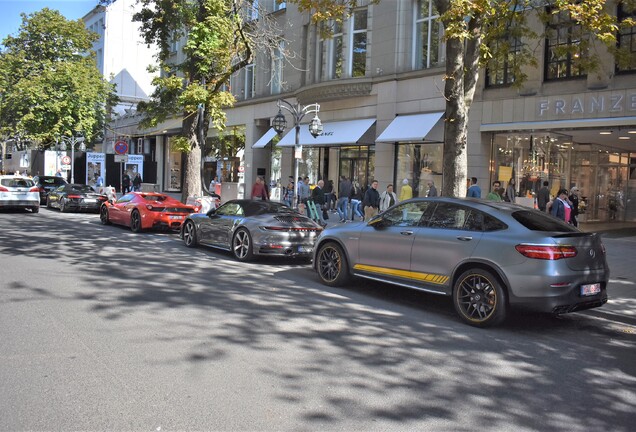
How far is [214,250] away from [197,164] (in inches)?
308

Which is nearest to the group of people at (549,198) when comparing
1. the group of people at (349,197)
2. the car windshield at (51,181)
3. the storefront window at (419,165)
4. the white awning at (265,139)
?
the group of people at (349,197)

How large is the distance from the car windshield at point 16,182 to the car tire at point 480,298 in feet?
66.0

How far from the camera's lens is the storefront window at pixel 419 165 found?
2183 centimetres

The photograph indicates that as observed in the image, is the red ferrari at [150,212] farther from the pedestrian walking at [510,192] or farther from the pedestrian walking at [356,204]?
the pedestrian walking at [510,192]

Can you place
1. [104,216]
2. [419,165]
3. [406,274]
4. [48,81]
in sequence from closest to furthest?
[406,274]
[104,216]
[419,165]
[48,81]

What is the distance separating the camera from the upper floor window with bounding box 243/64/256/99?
32375 mm

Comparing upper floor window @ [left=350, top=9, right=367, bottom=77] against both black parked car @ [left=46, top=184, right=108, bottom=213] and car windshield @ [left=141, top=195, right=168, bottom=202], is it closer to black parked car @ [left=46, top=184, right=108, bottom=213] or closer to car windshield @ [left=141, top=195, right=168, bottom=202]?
car windshield @ [left=141, top=195, right=168, bottom=202]

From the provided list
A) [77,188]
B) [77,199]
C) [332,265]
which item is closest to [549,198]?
[332,265]

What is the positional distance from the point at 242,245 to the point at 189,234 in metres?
2.40

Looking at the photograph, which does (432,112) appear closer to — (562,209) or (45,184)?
(562,209)

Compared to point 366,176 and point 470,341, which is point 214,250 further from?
point 366,176

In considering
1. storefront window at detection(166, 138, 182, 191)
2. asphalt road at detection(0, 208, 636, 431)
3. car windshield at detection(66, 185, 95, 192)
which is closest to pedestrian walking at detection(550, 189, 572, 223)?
asphalt road at detection(0, 208, 636, 431)

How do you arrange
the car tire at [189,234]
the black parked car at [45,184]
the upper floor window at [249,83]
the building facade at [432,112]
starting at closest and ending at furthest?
the car tire at [189,234], the building facade at [432,112], the black parked car at [45,184], the upper floor window at [249,83]

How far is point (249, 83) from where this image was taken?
32719mm
